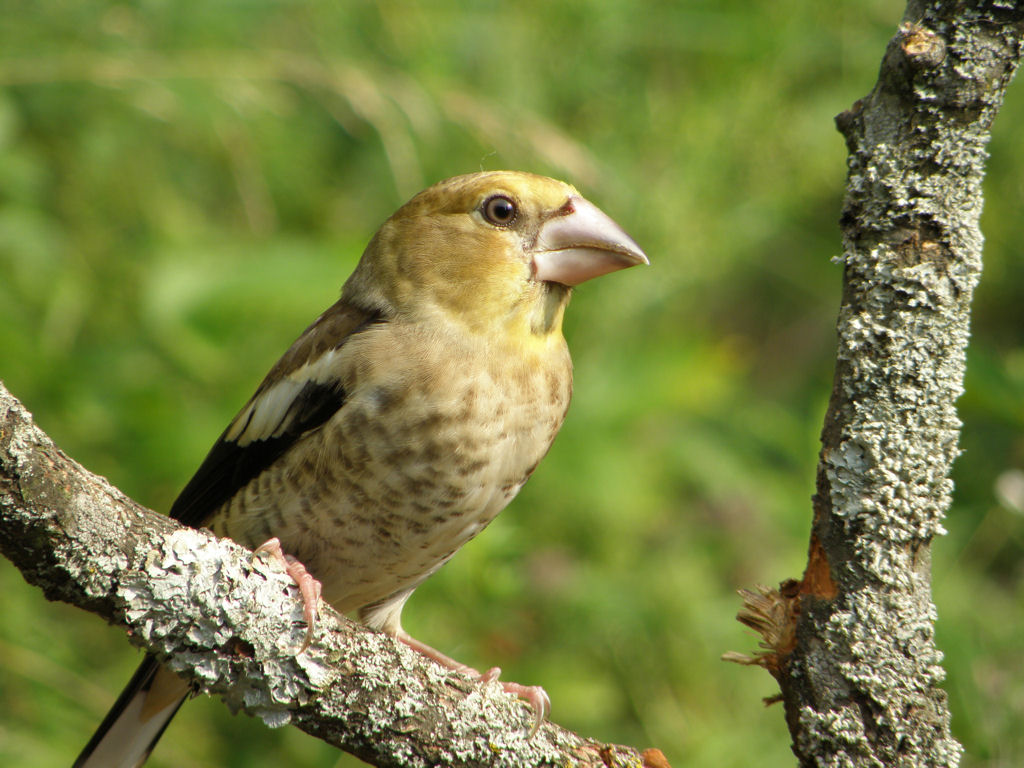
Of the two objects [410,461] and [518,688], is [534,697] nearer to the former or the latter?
[518,688]

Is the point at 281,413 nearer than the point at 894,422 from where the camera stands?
No

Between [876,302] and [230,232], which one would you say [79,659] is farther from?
[876,302]

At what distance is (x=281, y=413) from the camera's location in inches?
107

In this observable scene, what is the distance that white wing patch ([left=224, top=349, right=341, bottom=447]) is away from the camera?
2666 millimetres

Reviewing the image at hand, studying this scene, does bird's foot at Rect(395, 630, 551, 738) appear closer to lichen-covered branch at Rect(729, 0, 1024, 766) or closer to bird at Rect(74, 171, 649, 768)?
bird at Rect(74, 171, 649, 768)

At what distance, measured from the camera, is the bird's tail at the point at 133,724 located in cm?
288

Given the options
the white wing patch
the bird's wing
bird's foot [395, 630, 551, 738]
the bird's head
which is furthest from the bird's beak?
bird's foot [395, 630, 551, 738]

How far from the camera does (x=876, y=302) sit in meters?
1.84

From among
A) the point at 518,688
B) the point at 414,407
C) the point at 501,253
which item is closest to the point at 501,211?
the point at 501,253

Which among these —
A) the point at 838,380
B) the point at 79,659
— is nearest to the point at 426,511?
the point at 838,380

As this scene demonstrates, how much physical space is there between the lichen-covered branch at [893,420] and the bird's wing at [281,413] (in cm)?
124

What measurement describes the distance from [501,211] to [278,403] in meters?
0.76

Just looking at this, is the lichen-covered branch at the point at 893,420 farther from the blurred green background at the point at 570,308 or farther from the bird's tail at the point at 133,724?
the bird's tail at the point at 133,724

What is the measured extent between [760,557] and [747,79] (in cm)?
187
